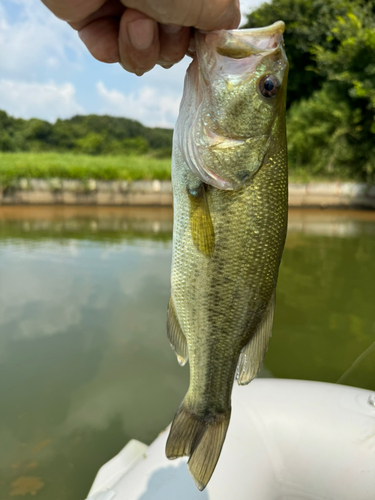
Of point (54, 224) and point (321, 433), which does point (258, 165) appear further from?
point (54, 224)

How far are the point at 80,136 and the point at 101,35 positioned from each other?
32.0 meters

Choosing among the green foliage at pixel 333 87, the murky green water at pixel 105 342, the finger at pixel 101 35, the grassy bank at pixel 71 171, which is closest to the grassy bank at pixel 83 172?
the grassy bank at pixel 71 171

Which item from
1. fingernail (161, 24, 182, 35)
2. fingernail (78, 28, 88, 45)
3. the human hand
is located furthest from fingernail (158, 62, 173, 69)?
fingernail (78, 28, 88, 45)

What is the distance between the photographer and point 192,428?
1.13 metres

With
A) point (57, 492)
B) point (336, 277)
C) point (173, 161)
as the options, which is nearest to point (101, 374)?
point (57, 492)

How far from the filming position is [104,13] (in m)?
1.05

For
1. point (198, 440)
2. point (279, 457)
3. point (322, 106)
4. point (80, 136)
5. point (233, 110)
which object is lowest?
point (279, 457)

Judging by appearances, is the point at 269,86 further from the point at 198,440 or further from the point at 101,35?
the point at 198,440

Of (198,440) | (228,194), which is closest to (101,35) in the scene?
(228,194)

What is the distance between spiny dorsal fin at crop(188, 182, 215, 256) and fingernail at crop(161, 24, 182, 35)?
0.43 m

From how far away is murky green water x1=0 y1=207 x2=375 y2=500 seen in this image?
2500 mm

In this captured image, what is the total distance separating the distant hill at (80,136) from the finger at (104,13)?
87.1ft

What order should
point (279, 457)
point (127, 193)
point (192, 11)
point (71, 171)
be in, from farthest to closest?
point (127, 193) → point (71, 171) → point (279, 457) → point (192, 11)

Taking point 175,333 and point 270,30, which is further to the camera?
point 175,333
